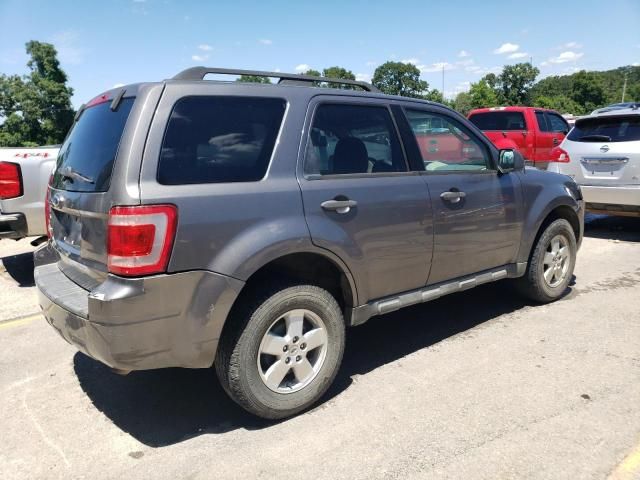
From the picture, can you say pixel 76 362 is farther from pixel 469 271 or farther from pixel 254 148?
pixel 469 271

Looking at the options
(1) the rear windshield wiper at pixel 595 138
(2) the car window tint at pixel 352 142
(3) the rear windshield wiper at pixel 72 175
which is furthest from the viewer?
(1) the rear windshield wiper at pixel 595 138

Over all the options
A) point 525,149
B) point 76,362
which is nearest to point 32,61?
point 525,149

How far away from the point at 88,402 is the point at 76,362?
678 millimetres

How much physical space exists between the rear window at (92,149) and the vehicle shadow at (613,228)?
7.50 metres

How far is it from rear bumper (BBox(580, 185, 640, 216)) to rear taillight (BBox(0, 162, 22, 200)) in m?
7.36

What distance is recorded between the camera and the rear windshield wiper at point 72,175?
2876 millimetres

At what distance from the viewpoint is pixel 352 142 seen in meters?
3.39

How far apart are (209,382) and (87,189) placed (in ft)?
5.04

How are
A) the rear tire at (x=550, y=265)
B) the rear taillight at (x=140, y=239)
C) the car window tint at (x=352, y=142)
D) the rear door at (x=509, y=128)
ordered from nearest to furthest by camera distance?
the rear taillight at (x=140, y=239), the car window tint at (x=352, y=142), the rear tire at (x=550, y=265), the rear door at (x=509, y=128)

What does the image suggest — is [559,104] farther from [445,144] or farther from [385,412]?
[385,412]

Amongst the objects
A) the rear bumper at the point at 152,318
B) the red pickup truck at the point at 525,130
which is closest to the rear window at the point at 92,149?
the rear bumper at the point at 152,318

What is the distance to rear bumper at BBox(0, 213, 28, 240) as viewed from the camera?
5500 millimetres

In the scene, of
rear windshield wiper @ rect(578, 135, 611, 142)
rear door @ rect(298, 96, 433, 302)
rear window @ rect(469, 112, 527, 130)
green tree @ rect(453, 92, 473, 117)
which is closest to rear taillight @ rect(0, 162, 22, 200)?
rear door @ rect(298, 96, 433, 302)

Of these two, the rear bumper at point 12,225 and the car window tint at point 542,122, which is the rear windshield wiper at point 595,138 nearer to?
the car window tint at point 542,122
